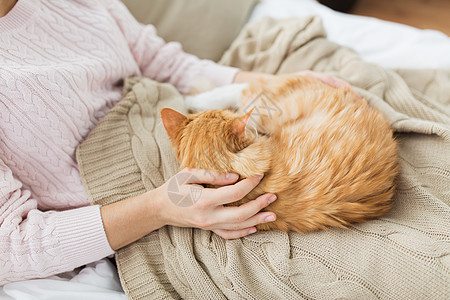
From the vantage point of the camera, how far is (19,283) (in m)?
0.99

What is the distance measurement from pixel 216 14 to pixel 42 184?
48.3 inches

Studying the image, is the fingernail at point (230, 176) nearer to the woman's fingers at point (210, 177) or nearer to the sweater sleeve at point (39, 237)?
the woman's fingers at point (210, 177)

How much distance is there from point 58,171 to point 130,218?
32 centimetres

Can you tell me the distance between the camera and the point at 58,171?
111 cm

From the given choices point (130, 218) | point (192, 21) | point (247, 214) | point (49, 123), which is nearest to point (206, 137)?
point (247, 214)

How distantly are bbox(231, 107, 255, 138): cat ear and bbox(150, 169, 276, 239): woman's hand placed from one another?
134 millimetres

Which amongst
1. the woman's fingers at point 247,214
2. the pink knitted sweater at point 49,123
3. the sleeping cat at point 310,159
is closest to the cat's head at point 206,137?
the sleeping cat at point 310,159

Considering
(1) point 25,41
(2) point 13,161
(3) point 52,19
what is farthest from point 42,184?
(3) point 52,19

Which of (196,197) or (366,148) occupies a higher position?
(366,148)

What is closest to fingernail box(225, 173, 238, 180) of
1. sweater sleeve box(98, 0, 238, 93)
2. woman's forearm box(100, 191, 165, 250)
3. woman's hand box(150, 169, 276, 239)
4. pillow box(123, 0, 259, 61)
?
woman's hand box(150, 169, 276, 239)

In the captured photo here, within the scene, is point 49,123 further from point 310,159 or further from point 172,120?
point 310,159

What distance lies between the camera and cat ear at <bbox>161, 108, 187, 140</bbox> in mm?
962

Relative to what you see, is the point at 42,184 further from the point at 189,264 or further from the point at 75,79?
the point at 189,264

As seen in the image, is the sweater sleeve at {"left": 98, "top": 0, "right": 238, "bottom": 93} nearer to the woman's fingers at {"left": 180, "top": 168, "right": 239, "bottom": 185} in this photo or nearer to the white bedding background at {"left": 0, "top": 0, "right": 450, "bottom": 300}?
the white bedding background at {"left": 0, "top": 0, "right": 450, "bottom": 300}
